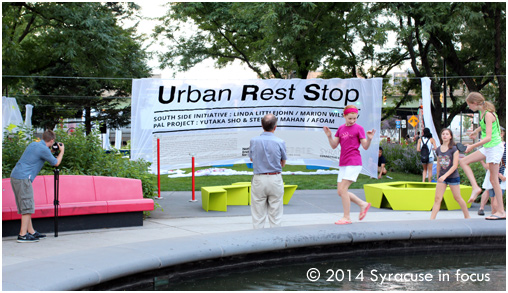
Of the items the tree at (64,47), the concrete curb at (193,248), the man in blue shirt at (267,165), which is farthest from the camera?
the tree at (64,47)

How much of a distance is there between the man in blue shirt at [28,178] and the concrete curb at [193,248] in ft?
6.44

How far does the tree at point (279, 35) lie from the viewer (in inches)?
907

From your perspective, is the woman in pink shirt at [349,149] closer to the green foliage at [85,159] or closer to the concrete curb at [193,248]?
the concrete curb at [193,248]

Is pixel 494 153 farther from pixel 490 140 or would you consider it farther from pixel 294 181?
pixel 294 181

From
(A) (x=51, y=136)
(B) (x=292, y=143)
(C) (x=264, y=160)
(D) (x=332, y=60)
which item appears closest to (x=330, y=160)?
(B) (x=292, y=143)

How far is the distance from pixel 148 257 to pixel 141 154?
695cm

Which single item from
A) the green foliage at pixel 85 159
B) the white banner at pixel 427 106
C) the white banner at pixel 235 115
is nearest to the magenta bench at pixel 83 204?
the green foliage at pixel 85 159

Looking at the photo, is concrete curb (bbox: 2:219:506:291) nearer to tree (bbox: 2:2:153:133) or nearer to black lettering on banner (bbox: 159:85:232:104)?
black lettering on banner (bbox: 159:85:232:104)

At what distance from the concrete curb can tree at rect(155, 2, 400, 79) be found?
15299mm

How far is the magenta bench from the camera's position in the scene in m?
7.50

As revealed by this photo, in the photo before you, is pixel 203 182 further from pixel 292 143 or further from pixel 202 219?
pixel 202 219

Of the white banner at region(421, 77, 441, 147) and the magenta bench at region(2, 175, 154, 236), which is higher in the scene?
the white banner at region(421, 77, 441, 147)

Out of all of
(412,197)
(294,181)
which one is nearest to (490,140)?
(412,197)

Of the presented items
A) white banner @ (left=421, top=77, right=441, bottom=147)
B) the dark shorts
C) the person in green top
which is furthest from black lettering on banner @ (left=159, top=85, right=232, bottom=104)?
the person in green top
